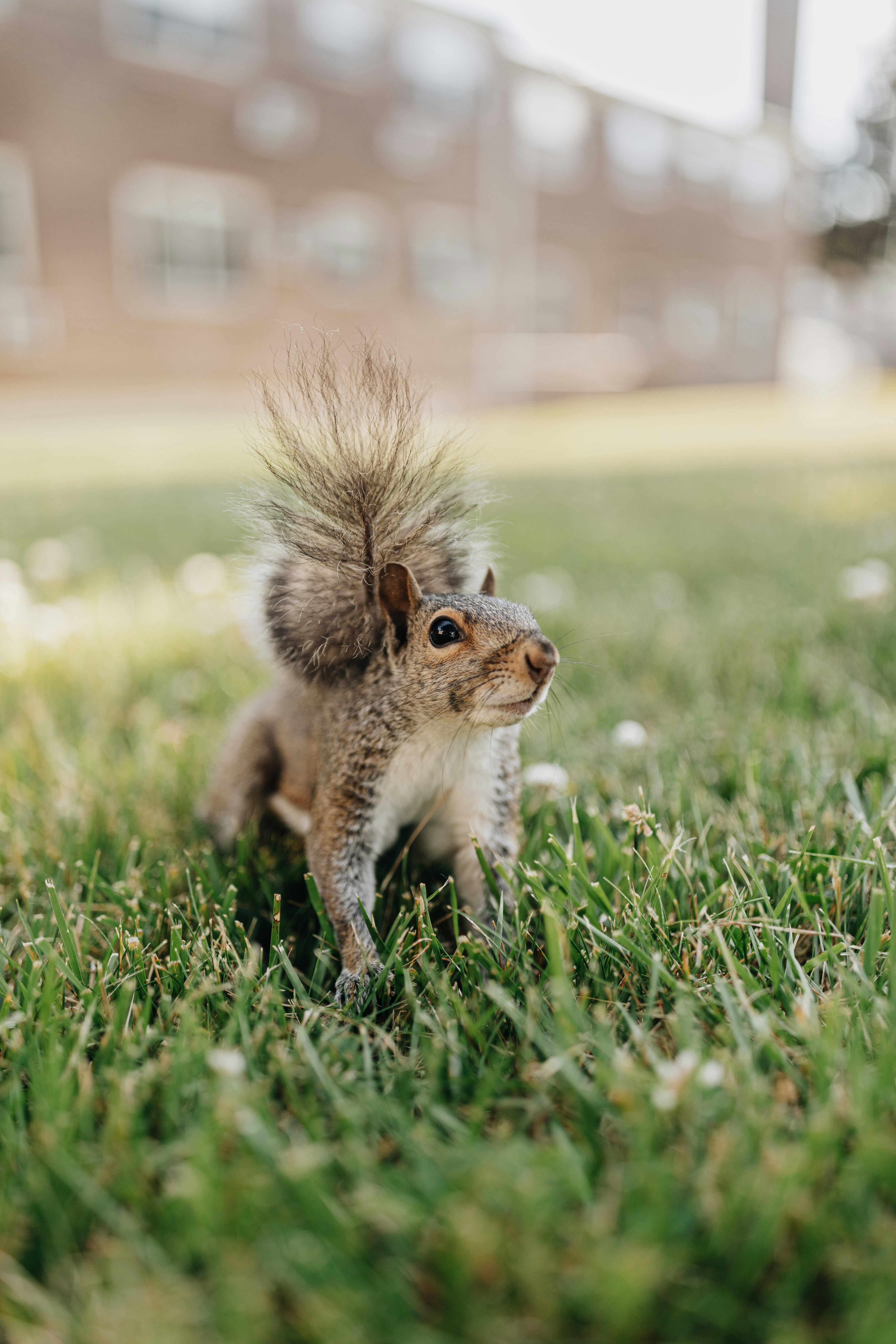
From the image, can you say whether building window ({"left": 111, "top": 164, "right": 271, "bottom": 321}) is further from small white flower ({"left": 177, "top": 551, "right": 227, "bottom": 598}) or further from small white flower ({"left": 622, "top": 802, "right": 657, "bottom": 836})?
small white flower ({"left": 622, "top": 802, "right": 657, "bottom": 836})

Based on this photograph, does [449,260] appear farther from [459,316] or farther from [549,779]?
[549,779]

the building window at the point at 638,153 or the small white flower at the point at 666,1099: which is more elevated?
the building window at the point at 638,153

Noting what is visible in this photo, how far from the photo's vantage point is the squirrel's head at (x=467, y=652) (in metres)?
1.57

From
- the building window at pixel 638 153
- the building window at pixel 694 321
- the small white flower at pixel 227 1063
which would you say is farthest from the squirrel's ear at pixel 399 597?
the building window at pixel 694 321

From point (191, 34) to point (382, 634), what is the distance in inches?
677

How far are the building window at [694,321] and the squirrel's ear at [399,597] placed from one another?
79.3ft

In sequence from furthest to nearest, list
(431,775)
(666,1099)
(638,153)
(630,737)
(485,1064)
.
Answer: (638,153) → (630,737) → (431,775) → (485,1064) → (666,1099)

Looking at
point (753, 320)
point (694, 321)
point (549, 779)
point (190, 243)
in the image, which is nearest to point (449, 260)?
point (190, 243)

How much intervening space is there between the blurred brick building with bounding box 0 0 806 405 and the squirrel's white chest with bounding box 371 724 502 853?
14.7 metres

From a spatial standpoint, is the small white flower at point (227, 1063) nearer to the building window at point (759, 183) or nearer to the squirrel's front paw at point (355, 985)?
the squirrel's front paw at point (355, 985)

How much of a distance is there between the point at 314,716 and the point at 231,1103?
0.97 m

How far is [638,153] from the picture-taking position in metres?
22.9

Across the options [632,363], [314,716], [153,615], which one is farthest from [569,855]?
[632,363]

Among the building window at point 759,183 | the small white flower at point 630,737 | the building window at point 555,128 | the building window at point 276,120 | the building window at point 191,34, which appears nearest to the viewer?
the small white flower at point 630,737
